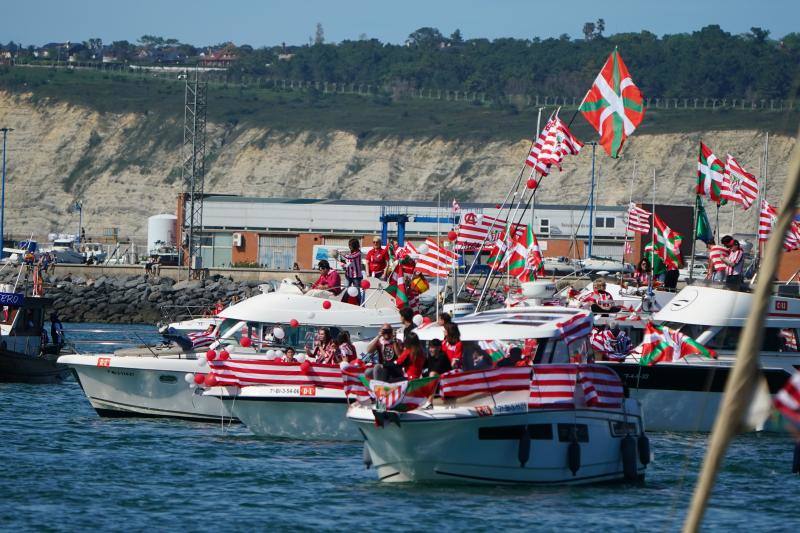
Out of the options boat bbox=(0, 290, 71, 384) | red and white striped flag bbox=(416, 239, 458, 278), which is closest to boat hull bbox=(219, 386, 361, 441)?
red and white striped flag bbox=(416, 239, 458, 278)

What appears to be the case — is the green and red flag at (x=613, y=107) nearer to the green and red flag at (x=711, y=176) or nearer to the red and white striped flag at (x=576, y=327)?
the green and red flag at (x=711, y=176)

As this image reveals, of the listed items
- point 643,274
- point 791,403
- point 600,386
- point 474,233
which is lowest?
point 600,386

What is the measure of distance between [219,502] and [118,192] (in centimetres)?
11909

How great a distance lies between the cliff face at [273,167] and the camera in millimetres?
123000

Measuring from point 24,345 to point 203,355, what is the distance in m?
11.1

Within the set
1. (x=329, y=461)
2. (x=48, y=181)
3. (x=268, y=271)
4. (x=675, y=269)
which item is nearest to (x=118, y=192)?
(x=48, y=181)

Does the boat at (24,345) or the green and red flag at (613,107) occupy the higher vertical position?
the green and red flag at (613,107)

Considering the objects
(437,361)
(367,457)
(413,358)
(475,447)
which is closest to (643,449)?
(475,447)

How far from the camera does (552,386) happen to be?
56.9 feet

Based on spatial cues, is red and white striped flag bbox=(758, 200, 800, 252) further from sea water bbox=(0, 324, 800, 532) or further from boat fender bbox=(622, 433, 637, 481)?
boat fender bbox=(622, 433, 637, 481)

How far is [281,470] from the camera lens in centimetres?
1958

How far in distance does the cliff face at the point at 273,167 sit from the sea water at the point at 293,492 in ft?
319

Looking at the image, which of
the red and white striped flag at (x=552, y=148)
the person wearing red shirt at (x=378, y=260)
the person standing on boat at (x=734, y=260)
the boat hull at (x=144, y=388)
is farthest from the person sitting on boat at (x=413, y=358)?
the person standing on boat at (x=734, y=260)

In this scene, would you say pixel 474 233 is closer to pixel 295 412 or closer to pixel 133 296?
pixel 295 412
